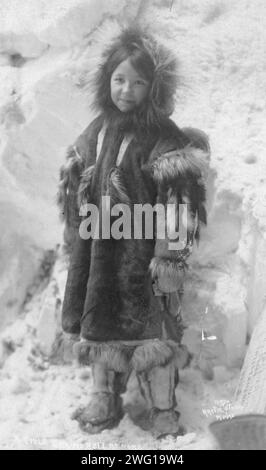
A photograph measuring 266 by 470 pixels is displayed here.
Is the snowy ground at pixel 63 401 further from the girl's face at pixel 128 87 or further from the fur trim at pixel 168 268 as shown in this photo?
the girl's face at pixel 128 87

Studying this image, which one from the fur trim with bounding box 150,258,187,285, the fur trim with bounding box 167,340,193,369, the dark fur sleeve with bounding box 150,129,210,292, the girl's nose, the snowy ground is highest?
the girl's nose

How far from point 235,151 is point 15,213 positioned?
0.65 metres

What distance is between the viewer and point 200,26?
6.69 feet

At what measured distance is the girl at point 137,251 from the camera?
164cm

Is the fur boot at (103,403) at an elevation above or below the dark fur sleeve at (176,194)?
below

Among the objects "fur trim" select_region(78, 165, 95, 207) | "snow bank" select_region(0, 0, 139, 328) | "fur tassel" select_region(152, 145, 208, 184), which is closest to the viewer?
"fur tassel" select_region(152, 145, 208, 184)

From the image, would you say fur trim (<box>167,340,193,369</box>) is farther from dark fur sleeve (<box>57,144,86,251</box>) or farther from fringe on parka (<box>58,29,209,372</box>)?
dark fur sleeve (<box>57,144,86,251</box>)

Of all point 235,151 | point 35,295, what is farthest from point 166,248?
point 35,295

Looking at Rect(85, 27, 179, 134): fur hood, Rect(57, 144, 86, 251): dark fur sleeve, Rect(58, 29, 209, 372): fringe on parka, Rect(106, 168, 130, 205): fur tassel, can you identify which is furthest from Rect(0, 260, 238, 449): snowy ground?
Rect(85, 27, 179, 134): fur hood

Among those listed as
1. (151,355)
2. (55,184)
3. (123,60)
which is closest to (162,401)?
(151,355)

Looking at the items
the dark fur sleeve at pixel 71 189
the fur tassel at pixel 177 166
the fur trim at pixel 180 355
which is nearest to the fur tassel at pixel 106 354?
the fur trim at pixel 180 355

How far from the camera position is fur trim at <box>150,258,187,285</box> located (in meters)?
1.61

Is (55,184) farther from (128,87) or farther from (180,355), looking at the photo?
(180,355)
